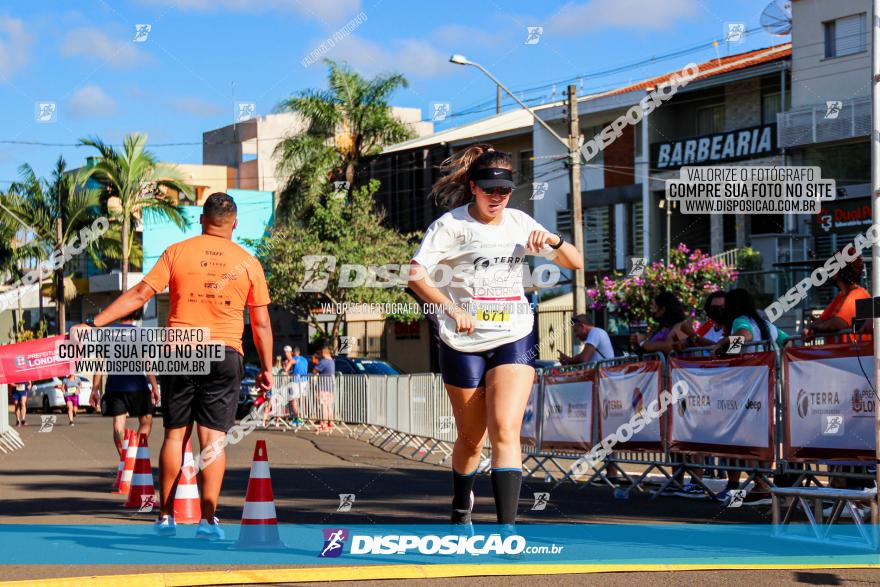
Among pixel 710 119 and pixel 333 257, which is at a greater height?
pixel 710 119

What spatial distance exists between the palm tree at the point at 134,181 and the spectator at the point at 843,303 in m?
35.1

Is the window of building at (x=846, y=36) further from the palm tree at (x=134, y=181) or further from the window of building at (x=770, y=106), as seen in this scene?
the palm tree at (x=134, y=181)

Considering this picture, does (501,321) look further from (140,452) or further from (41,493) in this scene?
(41,493)

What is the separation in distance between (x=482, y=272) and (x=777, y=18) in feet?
104

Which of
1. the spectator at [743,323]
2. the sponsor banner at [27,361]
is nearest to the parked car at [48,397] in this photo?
the sponsor banner at [27,361]

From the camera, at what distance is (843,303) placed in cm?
909

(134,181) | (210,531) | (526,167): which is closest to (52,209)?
(134,181)

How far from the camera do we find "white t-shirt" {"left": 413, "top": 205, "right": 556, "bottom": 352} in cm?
604

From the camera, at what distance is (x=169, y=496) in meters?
6.92

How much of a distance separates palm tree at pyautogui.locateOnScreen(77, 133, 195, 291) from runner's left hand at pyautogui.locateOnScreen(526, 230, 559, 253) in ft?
121

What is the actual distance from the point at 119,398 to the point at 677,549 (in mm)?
6951

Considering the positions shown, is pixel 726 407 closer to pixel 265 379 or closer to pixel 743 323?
pixel 743 323

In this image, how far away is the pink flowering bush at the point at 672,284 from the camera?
3088 centimetres

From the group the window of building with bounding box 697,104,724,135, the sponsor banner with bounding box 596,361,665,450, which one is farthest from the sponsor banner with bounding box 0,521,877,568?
the window of building with bounding box 697,104,724,135
